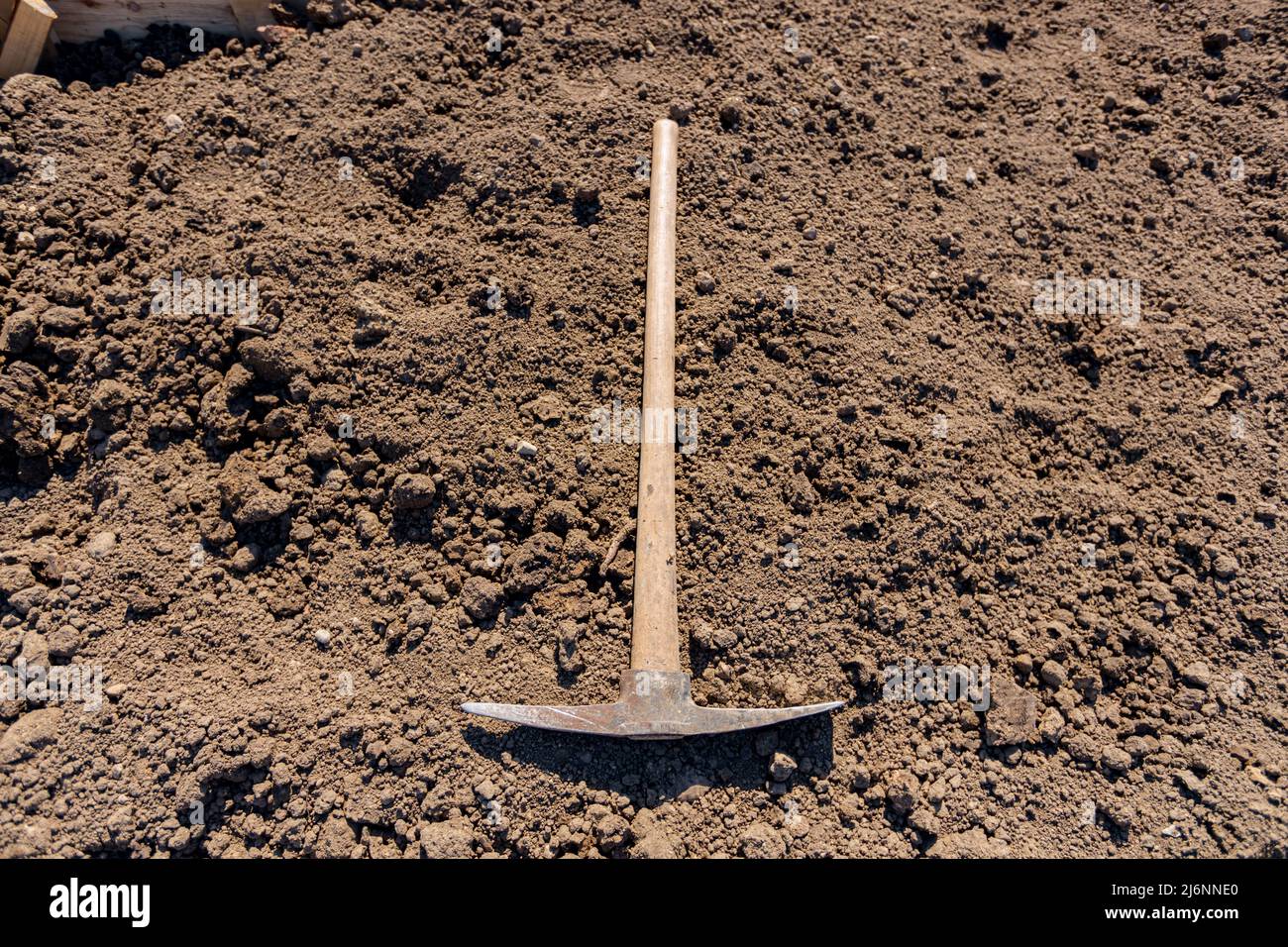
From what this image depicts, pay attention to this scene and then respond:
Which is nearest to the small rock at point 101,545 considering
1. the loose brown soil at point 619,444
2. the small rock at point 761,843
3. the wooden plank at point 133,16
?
the loose brown soil at point 619,444

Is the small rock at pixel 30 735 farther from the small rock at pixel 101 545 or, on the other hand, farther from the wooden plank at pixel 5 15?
the wooden plank at pixel 5 15

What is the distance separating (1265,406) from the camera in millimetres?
3074

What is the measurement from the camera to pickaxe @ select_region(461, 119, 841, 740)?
2.43m

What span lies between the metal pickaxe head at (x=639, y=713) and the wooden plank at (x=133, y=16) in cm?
342

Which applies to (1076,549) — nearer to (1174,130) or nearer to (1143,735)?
(1143,735)

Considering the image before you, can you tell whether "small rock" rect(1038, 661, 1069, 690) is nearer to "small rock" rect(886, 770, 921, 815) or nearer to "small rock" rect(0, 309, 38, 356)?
"small rock" rect(886, 770, 921, 815)

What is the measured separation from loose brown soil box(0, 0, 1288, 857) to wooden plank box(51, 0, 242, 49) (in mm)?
106

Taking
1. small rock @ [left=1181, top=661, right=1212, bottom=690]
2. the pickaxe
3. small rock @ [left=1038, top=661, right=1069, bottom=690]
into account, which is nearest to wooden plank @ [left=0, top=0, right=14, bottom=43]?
the pickaxe

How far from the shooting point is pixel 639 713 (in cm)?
242

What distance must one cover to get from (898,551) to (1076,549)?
0.76 meters

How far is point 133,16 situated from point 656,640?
3791mm

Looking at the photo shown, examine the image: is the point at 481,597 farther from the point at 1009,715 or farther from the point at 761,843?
the point at 1009,715

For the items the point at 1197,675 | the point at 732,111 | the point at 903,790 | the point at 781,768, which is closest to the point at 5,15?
the point at 732,111

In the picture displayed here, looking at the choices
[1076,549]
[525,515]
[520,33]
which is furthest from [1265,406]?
[520,33]
